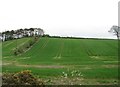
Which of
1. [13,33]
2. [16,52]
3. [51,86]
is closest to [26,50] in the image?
[16,52]

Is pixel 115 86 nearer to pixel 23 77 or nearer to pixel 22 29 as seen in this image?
pixel 23 77

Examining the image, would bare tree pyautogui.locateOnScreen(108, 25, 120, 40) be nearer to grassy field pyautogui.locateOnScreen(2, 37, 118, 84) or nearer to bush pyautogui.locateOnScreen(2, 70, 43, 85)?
grassy field pyautogui.locateOnScreen(2, 37, 118, 84)

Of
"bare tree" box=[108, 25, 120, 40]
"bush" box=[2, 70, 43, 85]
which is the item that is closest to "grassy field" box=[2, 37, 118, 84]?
"bush" box=[2, 70, 43, 85]

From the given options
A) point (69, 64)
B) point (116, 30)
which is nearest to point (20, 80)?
point (69, 64)

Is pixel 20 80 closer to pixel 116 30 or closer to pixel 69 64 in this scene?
pixel 69 64

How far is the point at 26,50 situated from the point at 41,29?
317ft

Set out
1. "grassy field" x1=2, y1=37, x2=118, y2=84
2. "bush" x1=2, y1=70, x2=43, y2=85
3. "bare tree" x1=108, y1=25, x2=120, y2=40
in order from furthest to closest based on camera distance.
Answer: "bare tree" x1=108, y1=25, x2=120, y2=40, "grassy field" x1=2, y1=37, x2=118, y2=84, "bush" x1=2, y1=70, x2=43, y2=85

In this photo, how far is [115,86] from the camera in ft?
75.4

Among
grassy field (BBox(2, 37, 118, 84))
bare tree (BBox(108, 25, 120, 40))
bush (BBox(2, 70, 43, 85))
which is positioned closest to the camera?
bush (BBox(2, 70, 43, 85))

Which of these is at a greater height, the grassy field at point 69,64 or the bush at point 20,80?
the bush at point 20,80

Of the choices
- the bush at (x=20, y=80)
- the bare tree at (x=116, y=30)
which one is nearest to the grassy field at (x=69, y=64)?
the bush at (x=20, y=80)

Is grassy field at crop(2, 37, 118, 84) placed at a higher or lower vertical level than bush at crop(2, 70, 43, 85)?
lower

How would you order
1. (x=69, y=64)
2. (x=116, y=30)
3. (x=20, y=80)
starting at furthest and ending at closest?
(x=116, y=30) < (x=69, y=64) < (x=20, y=80)

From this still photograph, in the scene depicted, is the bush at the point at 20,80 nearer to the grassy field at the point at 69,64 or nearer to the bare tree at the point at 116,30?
the grassy field at the point at 69,64
